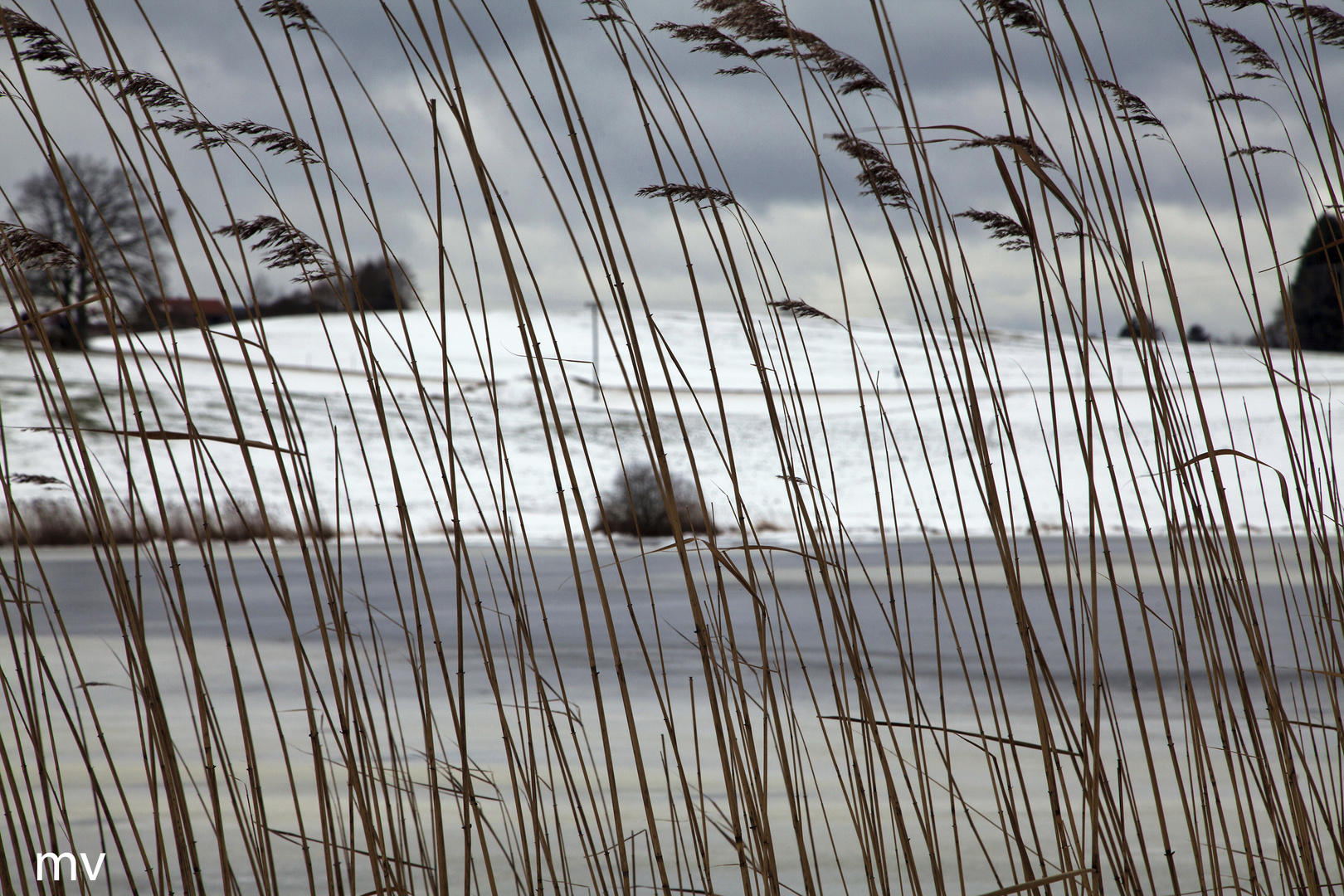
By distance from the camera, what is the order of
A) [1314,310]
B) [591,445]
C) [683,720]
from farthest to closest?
[1314,310] < [591,445] < [683,720]

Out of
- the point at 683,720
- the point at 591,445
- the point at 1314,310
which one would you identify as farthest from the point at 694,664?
the point at 1314,310

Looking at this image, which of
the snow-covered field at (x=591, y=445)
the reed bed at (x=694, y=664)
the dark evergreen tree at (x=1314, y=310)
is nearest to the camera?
the reed bed at (x=694, y=664)

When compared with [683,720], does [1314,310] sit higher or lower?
higher

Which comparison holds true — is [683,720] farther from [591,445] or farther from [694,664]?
[591,445]

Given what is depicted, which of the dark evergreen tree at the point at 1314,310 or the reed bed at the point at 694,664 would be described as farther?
the dark evergreen tree at the point at 1314,310

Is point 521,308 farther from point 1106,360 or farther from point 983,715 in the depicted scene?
point 983,715

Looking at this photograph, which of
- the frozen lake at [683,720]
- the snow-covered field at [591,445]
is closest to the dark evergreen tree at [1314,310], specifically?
the snow-covered field at [591,445]

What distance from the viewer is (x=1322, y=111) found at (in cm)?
106

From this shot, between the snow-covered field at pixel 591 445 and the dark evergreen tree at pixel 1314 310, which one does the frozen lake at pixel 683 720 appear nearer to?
the snow-covered field at pixel 591 445

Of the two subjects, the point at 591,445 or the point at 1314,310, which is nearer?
the point at 591,445

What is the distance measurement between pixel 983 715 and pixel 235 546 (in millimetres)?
Result: 7143

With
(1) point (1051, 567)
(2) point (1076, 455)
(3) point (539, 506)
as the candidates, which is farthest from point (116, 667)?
(2) point (1076, 455)

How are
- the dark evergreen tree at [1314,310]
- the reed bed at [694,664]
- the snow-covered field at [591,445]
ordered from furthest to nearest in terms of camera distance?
the dark evergreen tree at [1314,310], the snow-covered field at [591,445], the reed bed at [694,664]

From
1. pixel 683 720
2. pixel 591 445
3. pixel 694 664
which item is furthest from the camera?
pixel 591 445
